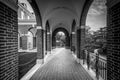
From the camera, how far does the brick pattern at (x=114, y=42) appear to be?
1.47 meters

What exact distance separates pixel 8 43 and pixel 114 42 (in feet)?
8.24

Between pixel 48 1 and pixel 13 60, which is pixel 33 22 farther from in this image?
pixel 13 60

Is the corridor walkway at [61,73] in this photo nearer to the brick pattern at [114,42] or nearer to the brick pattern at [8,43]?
the brick pattern at [8,43]

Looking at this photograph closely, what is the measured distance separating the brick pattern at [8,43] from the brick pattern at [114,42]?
2459 millimetres

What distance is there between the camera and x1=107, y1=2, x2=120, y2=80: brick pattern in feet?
4.84

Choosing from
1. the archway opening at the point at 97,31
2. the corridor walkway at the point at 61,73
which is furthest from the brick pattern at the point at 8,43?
the archway opening at the point at 97,31

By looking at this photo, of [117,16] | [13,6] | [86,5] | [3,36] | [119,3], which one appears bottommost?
[3,36]

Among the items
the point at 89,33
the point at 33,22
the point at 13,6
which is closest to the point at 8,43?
the point at 13,6

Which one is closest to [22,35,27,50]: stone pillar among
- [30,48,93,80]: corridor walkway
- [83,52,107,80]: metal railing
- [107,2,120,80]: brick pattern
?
[30,48,93,80]: corridor walkway

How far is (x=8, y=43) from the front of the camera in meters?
1.71

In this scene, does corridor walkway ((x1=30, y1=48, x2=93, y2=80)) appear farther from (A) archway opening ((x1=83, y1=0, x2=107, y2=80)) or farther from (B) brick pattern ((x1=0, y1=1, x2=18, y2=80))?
(A) archway opening ((x1=83, y1=0, x2=107, y2=80))

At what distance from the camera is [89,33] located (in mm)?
7891

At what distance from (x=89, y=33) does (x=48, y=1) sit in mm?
5628

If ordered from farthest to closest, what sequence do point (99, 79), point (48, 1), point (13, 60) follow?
point (48, 1)
point (99, 79)
point (13, 60)
